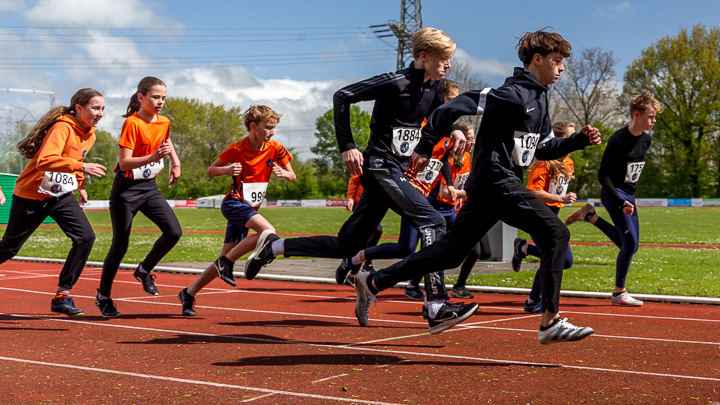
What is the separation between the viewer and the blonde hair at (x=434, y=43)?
582 centimetres

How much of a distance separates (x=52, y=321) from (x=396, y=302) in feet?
11.0

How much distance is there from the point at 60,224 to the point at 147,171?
2.87ft

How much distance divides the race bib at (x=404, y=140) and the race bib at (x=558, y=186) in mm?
2424

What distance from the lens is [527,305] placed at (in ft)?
24.9

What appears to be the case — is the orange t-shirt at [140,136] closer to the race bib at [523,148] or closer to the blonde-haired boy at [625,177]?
the race bib at [523,148]

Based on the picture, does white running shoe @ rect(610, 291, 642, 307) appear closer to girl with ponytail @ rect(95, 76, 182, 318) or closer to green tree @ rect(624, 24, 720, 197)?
girl with ponytail @ rect(95, 76, 182, 318)

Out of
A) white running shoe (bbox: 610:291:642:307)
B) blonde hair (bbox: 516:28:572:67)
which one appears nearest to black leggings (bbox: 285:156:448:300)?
blonde hair (bbox: 516:28:572:67)

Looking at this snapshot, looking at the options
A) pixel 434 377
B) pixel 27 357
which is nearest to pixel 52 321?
pixel 27 357

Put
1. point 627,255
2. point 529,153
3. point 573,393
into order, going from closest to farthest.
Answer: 1. point 573,393
2. point 529,153
3. point 627,255

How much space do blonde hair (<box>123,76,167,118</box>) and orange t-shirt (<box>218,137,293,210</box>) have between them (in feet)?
2.77

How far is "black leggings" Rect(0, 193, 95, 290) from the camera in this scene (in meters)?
6.96

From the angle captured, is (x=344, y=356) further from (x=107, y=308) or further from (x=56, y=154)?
(x=56, y=154)

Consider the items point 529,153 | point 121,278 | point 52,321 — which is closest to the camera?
point 529,153

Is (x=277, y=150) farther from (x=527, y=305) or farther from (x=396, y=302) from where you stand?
(x=527, y=305)
